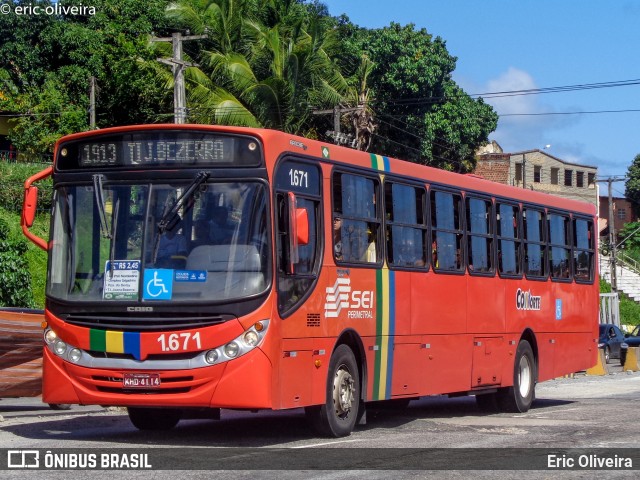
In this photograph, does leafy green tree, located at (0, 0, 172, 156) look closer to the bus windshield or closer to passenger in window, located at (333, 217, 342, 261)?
passenger in window, located at (333, 217, 342, 261)

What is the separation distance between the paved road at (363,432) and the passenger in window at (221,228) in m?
2.08

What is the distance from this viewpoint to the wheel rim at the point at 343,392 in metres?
12.8

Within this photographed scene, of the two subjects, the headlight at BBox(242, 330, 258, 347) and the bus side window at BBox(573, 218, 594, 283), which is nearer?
the headlight at BBox(242, 330, 258, 347)

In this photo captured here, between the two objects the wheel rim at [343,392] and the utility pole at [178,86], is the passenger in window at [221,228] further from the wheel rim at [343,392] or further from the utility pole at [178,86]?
the utility pole at [178,86]

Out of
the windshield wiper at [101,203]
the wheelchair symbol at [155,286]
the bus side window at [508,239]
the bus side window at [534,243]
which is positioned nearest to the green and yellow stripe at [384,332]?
the wheelchair symbol at [155,286]

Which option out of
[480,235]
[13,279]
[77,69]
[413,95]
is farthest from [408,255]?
[413,95]

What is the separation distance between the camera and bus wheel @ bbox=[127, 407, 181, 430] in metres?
13.3

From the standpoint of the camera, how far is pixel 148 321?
37.1 feet

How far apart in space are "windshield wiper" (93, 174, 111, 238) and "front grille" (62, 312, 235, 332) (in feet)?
2.78

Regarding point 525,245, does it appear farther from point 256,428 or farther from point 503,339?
point 256,428

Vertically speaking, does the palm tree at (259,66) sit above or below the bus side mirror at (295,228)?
above

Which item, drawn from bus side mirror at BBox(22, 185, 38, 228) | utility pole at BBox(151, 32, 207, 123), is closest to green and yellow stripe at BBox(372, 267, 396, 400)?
bus side mirror at BBox(22, 185, 38, 228)

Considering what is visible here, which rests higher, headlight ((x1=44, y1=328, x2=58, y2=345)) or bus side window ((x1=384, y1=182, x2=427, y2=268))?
bus side window ((x1=384, y1=182, x2=427, y2=268))

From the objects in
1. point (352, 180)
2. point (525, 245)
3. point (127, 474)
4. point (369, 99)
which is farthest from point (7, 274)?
point (369, 99)
